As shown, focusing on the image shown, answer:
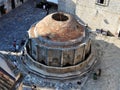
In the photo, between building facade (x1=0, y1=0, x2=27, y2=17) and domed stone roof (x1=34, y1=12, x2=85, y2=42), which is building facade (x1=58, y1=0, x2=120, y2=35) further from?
building facade (x1=0, y1=0, x2=27, y2=17)

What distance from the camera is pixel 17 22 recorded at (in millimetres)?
31172

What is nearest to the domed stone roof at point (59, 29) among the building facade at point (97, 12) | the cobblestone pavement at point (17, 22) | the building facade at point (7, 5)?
the cobblestone pavement at point (17, 22)

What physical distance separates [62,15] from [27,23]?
25.7ft

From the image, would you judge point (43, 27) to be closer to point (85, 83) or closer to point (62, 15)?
point (62, 15)

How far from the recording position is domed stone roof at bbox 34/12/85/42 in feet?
74.8

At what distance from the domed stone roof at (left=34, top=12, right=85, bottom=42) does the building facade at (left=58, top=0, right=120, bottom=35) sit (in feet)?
19.5

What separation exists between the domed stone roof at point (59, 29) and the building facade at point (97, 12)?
5.96 meters

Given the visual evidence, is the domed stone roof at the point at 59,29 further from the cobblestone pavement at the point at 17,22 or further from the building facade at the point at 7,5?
the building facade at the point at 7,5

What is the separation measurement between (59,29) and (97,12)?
27.0 ft

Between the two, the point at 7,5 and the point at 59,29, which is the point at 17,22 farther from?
the point at 59,29

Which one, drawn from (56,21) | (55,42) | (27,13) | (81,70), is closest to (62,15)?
(56,21)

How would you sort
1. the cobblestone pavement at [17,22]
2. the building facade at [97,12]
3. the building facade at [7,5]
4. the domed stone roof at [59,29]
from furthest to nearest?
1. the building facade at [7,5]
2. the building facade at [97,12]
3. the cobblestone pavement at [17,22]
4. the domed stone roof at [59,29]

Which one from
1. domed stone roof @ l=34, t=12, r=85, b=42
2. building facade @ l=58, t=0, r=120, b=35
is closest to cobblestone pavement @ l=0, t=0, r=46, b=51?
building facade @ l=58, t=0, r=120, b=35

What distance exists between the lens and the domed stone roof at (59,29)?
2280cm
